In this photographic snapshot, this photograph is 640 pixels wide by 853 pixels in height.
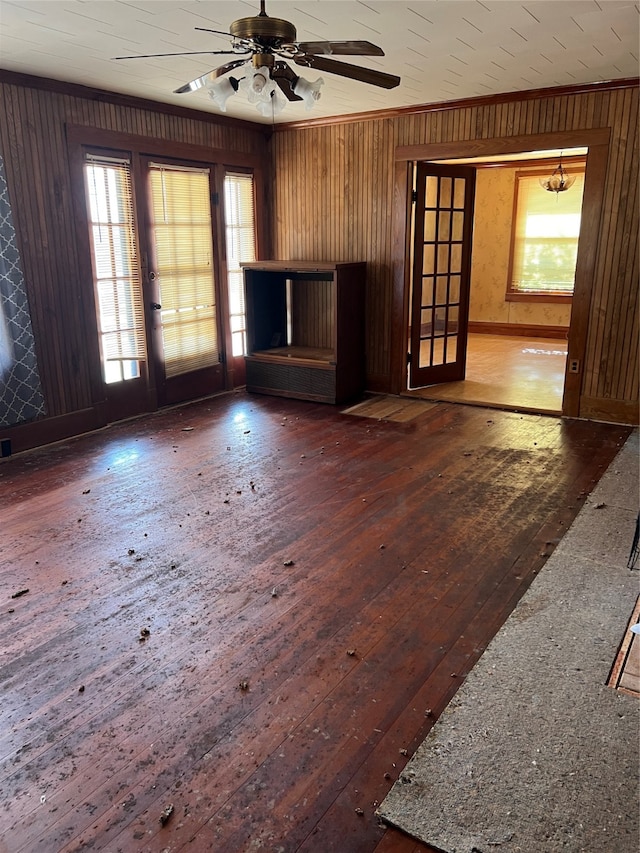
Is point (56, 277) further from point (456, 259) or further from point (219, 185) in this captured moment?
point (456, 259)

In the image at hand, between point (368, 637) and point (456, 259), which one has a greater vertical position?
point (456, 259)

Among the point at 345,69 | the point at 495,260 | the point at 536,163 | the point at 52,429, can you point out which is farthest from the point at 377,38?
the point at 495,260

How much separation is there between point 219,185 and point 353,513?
3921 mm

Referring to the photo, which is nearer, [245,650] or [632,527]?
[245,650]

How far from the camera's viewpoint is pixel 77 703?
2178mm

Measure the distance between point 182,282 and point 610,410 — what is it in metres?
3.91

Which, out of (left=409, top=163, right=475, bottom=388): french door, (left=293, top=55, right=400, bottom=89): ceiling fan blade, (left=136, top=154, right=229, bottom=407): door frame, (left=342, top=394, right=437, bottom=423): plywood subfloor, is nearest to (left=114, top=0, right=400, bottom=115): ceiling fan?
(left=293, top=55, right=400, bottom=89): ceiling fan blade

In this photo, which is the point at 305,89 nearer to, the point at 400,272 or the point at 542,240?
the point at 400,272

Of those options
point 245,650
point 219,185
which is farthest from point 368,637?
point 219,185

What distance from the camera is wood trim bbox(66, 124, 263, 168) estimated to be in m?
4.83

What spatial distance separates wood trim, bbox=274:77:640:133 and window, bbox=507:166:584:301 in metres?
4.76

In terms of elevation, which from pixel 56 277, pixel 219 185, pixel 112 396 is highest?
pixel 219 185

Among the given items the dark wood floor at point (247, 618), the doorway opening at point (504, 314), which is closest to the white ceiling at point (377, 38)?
the doorway opening at point (504, 314)

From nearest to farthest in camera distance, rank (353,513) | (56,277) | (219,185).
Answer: (353,513), (56,277), (219,185)
